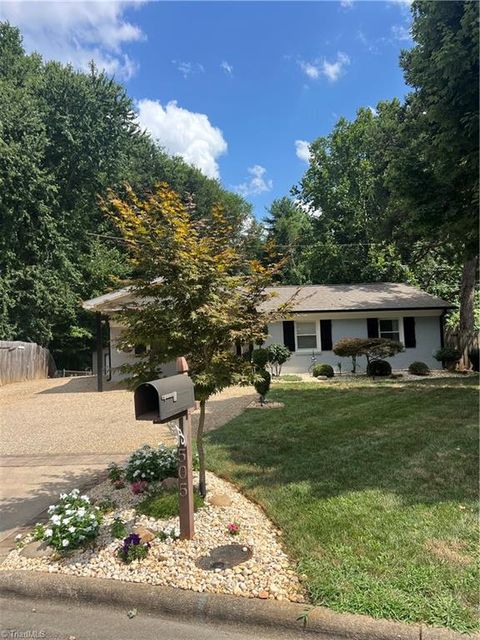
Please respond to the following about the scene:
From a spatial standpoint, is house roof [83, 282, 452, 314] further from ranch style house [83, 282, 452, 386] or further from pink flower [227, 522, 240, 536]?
pink flower [227, 522, 240, 536]

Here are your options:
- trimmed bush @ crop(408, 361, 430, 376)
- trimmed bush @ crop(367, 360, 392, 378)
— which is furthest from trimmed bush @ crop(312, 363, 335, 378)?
trimmed bush @ crop(408, 361, 430, 376)

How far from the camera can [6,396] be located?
15672 mm

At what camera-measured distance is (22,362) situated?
2016 cm

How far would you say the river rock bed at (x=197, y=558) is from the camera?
10.8 ft

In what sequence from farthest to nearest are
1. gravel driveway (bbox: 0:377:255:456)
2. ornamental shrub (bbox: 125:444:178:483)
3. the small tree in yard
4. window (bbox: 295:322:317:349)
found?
1. window (bbox: 295:322:317:349)
2. gravel driveway (bbox: 0:377:255:456)
3. ornamental shrub (bbox: 125:444:178:483)
4. the small tree in yard

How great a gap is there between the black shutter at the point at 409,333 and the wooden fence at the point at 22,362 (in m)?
15.9

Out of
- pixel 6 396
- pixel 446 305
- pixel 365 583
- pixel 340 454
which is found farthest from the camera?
pixel 446 305

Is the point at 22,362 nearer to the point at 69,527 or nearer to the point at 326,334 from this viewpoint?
the point at 326,334

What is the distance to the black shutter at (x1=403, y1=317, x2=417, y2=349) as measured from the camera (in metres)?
18.0

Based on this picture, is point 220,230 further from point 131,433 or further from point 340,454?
point 131,433

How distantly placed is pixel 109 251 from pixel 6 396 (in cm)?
1634

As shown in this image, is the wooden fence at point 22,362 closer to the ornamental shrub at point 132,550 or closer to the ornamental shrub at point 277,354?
the ornamental shrub at point 277,354

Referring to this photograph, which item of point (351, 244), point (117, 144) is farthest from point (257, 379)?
point (117, 144)

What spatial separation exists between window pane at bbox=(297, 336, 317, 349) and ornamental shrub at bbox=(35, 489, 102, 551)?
1426 centimetres
